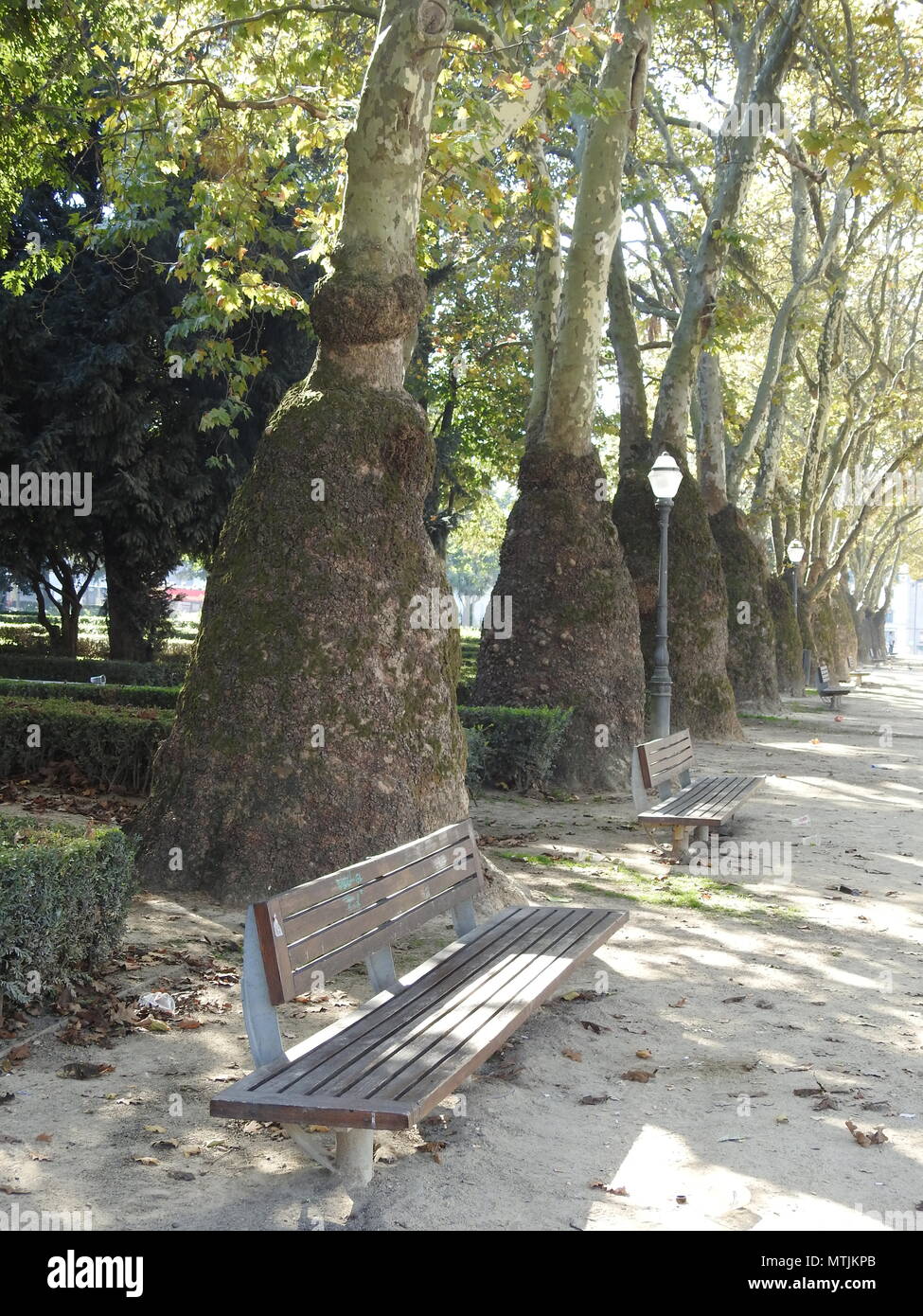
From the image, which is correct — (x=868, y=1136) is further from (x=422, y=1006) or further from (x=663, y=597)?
(x=663, y=597)

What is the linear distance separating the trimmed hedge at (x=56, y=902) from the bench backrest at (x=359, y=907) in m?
1.32

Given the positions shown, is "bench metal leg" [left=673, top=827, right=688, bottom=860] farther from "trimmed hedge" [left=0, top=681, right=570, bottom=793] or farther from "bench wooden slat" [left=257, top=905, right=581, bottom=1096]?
"bench wooden slat" [left=257, top=905, right=581, bottom=1096]

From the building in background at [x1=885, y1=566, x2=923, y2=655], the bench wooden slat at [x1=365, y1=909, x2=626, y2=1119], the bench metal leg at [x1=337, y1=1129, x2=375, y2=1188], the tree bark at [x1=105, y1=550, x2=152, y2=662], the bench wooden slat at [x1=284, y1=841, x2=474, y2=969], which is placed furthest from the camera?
the building in background at [x1=885, y1=566, x2=923, y2=655]

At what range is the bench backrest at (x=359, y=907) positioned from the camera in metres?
4.20

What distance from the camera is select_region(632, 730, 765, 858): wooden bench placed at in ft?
30.7

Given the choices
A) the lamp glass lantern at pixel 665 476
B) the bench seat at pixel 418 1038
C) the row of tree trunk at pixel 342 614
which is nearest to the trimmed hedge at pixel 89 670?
the lamp glass lantern at pixel 665 476

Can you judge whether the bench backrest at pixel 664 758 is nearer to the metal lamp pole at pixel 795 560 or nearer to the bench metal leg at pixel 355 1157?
the bench metal leg at pixel 355 1157

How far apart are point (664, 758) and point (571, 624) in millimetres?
3320

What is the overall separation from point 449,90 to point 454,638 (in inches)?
259

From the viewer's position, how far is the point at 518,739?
41.0 feet

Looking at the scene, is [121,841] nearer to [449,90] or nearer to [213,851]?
[213,851]

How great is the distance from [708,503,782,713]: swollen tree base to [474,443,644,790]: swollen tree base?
10.3 m

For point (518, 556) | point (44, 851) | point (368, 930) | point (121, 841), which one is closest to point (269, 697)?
point (121, 841)

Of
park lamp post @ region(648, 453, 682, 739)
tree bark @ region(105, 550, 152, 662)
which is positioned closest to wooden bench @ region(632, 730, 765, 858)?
park lamp post @ region(648, 453, 682, 739)
